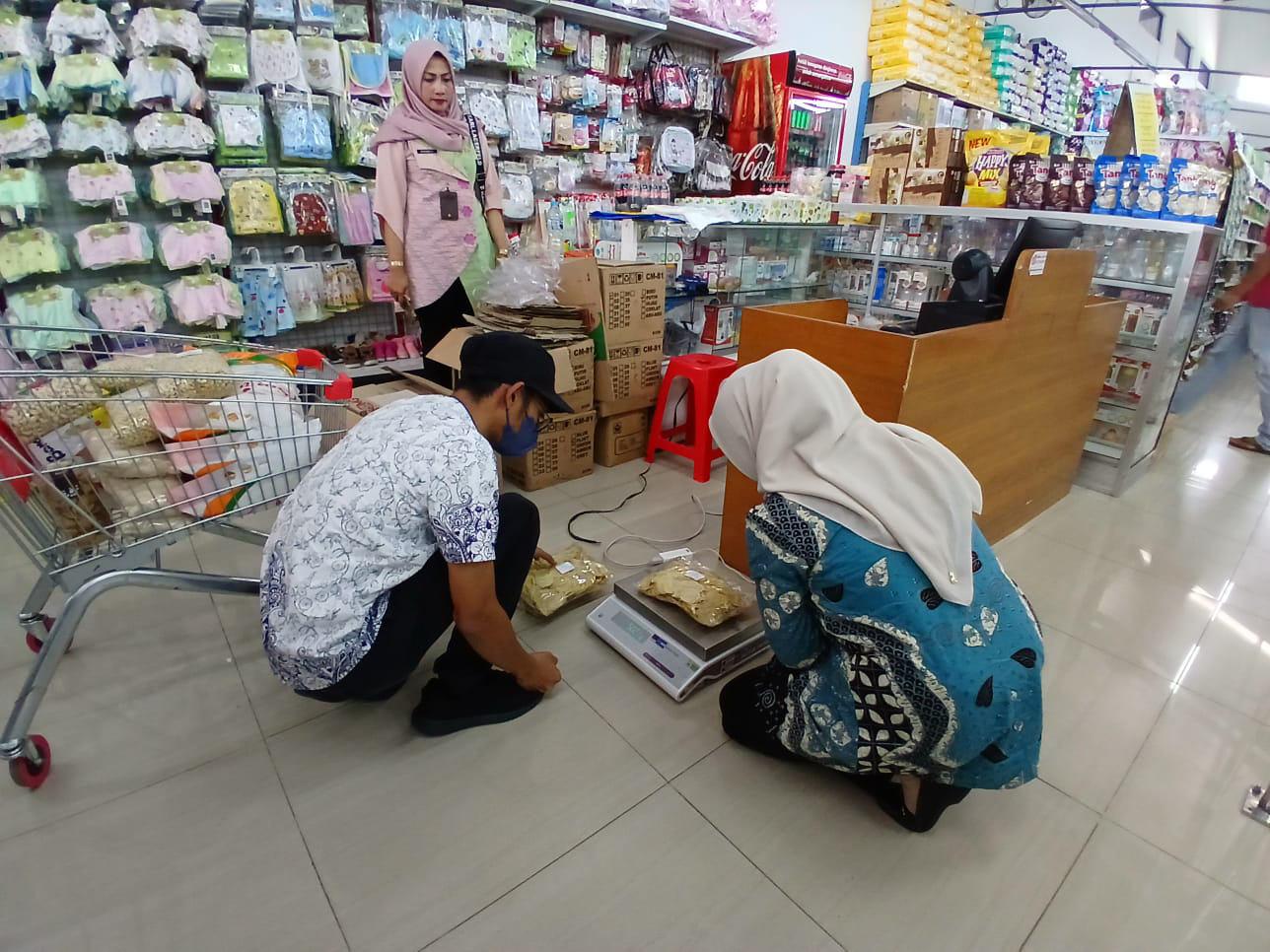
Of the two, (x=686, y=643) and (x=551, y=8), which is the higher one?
(x=551, y=8)

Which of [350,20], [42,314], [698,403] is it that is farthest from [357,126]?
[698,403]

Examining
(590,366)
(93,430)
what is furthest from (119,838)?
(590,366)

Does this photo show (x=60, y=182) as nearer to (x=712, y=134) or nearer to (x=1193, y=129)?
(x=712, y=134)

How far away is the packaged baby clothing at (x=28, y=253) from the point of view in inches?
99.0

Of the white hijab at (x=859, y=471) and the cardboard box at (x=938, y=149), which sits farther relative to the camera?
the cardboard box at (x=938, y=149)

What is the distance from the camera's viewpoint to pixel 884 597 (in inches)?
45.5

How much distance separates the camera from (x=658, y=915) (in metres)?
1.22

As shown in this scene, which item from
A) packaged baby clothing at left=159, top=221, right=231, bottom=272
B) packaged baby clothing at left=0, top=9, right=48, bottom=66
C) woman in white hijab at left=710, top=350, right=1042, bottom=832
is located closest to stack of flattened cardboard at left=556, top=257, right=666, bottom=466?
packaged baby clothing at left=159, top=221, right=231, bottom=272

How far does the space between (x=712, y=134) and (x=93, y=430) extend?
451cm

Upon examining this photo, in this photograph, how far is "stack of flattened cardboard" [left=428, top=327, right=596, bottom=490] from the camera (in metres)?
2.79

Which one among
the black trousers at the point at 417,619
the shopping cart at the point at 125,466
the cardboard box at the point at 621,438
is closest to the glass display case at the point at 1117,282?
the cardboard box at the point at 621,438

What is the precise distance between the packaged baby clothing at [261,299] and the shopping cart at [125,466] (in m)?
1.65

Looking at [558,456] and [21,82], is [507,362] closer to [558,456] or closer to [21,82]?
[558,456]

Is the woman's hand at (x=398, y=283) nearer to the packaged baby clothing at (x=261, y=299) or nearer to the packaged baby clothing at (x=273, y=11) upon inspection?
the packaged baby clothing at (x=261, y=299)
